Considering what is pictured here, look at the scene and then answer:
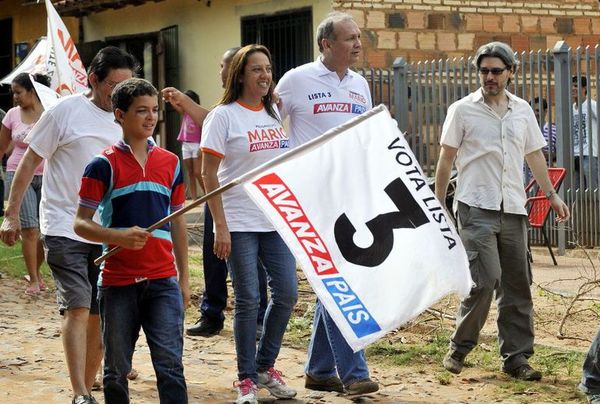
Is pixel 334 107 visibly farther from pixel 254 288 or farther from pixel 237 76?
pixel 254 288

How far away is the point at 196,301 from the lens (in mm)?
11422

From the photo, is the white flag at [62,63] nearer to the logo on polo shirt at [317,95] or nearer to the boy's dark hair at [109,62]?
the logo on polo shirt at [317,95]

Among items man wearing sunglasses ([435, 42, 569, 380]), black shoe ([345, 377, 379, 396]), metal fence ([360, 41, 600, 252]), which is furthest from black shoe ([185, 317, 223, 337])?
metal fence ([360, 41, 600, 252])

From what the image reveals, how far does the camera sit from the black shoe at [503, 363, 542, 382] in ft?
25.4

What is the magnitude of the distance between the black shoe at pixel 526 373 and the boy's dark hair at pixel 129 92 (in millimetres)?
2996

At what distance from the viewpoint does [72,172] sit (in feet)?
22.5

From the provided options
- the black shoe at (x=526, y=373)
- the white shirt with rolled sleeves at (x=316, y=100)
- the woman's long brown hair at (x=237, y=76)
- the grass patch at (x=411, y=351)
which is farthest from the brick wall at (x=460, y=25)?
the woman's long brown hair at (x=237, y=76)

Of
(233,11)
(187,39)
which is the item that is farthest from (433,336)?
(187,39)

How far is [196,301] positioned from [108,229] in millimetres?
5680

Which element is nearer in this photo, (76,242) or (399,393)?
(76,242)

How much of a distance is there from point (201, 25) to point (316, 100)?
14297 millimetres

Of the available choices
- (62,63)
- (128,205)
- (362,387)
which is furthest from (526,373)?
(62,63)

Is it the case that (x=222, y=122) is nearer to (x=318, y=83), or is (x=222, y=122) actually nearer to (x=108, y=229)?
(x=318, y=83)

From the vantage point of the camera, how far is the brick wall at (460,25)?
18609mm
